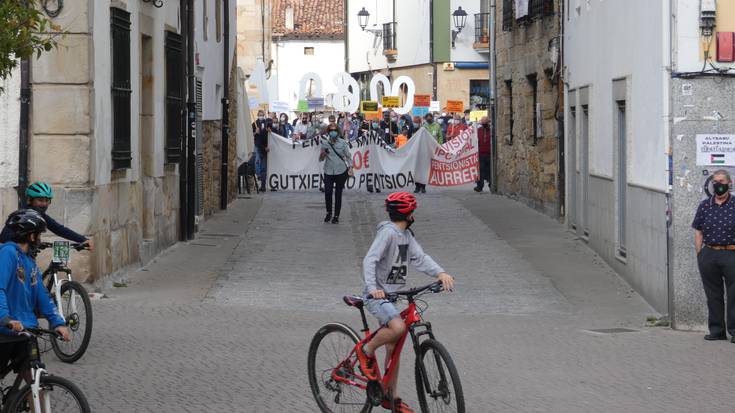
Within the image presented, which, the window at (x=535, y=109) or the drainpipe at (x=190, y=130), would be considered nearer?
the drainpipe at (x=190, y=130)

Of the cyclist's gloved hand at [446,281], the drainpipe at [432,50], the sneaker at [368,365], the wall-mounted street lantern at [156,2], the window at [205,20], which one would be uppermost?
the drainpipe at [432,50]

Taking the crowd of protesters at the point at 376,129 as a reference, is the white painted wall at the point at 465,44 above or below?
above

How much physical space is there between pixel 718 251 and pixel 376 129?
115 ft

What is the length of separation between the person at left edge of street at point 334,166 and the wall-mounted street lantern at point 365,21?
4693 centimetres

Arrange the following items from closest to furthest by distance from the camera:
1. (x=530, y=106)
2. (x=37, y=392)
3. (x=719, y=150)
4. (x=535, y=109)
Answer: (x=37, y=392) < (x=719, y=150) < (x=535, y=109) < (x=530, y=106)

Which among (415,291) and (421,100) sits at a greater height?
(421,100)

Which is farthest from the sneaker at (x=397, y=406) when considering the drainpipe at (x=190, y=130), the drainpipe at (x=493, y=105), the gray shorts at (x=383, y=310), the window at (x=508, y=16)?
the drainpipe at (x=493, y=105)

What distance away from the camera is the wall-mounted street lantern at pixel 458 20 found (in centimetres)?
6316

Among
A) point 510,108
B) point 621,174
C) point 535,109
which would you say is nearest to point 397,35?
point 510,108

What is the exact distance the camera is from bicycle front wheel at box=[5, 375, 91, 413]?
22.7 ft

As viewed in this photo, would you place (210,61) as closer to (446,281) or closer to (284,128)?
(446,281)

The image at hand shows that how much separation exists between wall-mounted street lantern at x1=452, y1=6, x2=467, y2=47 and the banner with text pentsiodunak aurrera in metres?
29.5

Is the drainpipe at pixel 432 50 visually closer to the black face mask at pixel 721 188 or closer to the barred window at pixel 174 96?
the barred window at pixel 174 96

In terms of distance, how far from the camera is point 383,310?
8219 mm
